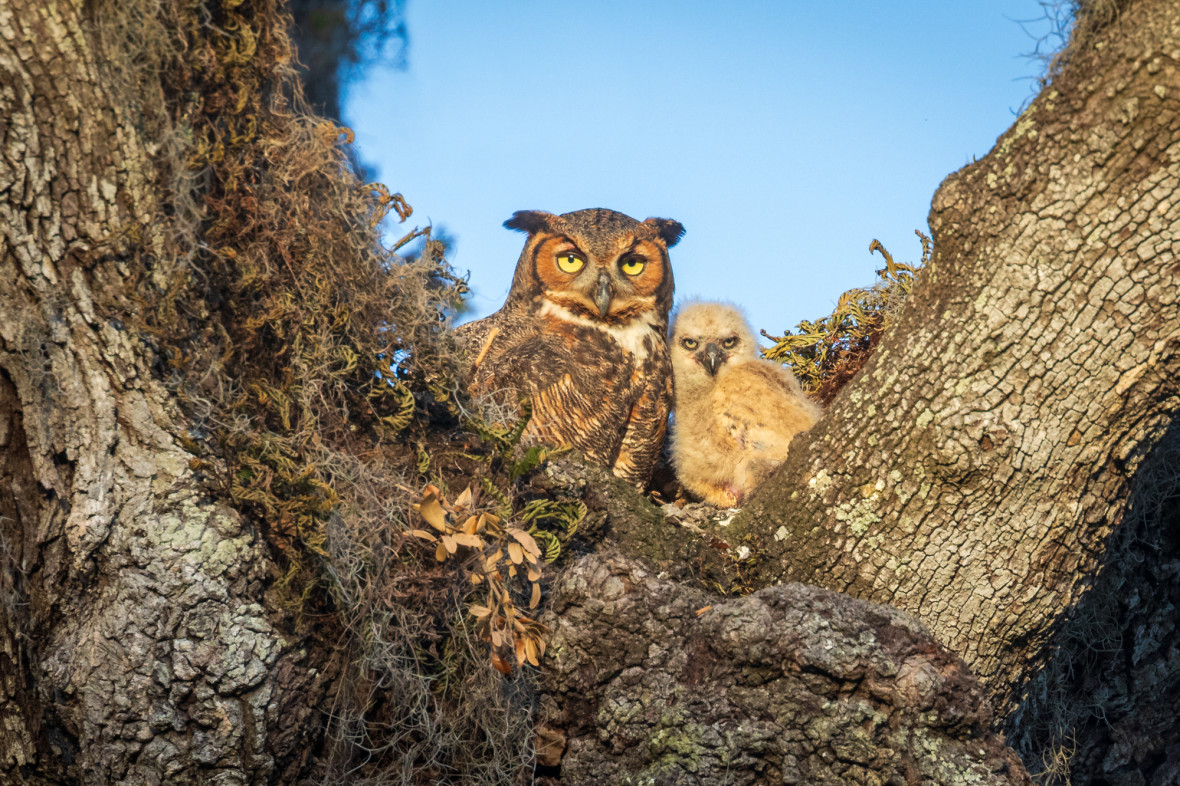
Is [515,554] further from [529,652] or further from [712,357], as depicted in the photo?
[712,357]

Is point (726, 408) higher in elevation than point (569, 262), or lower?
lower

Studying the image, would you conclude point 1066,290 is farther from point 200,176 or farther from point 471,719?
point 200,176

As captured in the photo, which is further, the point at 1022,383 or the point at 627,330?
the point at 627,330

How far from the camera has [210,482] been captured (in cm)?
201

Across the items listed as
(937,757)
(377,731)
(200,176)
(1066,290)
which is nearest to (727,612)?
(937,757)

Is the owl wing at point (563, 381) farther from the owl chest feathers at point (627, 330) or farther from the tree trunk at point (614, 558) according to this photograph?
the tree trunk at point (614, 558)

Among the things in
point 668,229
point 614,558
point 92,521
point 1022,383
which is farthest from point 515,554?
point 668,229

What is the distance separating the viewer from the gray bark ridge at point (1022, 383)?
2086 millimetres

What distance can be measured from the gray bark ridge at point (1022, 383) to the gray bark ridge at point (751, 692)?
1.22ft

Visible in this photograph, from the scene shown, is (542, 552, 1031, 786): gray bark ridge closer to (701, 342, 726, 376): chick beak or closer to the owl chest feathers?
the owl chest feathers

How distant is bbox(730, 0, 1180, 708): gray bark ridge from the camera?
2086 mm

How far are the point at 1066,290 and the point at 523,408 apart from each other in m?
1.40

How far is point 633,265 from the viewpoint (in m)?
4.04

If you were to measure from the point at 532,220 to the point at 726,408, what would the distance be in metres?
1.24
